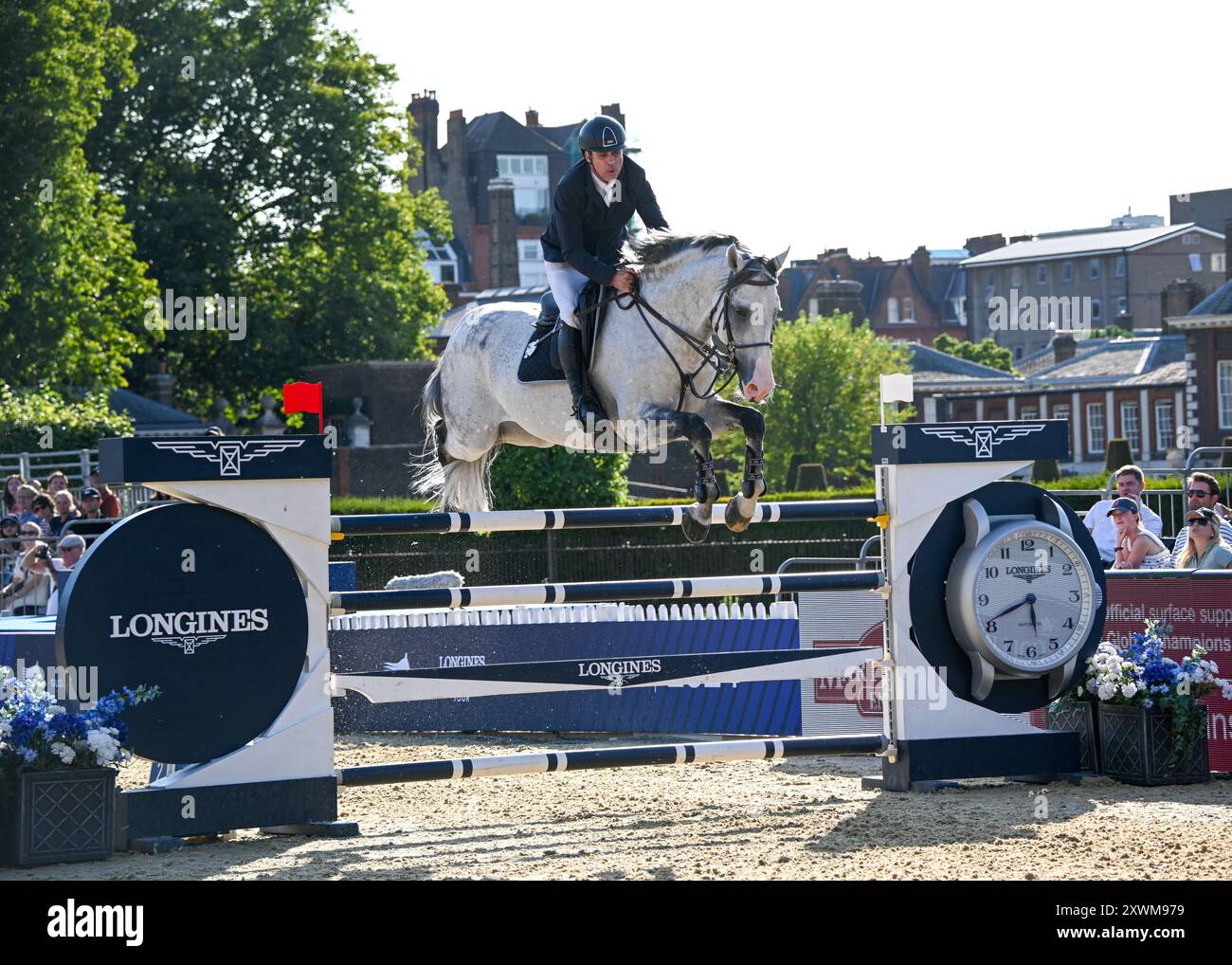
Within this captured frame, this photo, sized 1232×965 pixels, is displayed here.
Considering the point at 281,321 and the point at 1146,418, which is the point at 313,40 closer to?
the point at 281,321

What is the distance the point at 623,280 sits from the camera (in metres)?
7.96

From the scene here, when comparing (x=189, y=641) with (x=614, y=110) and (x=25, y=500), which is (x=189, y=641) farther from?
(x=614, y=110)

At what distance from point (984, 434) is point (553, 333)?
2.30m

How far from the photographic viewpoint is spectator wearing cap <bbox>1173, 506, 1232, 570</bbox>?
372 inches

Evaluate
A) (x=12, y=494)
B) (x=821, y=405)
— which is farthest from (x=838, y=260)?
(x=12, y=494)

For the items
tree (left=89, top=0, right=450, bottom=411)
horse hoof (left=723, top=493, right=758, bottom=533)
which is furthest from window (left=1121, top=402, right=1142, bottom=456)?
horse hoof (left=723, top=493, right=758, bottom=533)

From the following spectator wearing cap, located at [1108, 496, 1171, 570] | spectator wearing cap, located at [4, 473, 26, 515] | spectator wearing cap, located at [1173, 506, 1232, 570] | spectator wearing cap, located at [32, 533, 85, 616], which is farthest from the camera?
spectator wearing cap, located at [4, 473, 26, 515]

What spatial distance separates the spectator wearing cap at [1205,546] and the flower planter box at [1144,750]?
1.23 m

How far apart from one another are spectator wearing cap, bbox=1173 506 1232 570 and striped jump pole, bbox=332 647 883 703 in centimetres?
239

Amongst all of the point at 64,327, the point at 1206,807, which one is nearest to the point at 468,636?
the point at 1206,807

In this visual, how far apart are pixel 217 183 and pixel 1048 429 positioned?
36.5m

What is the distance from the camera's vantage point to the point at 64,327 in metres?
30.9

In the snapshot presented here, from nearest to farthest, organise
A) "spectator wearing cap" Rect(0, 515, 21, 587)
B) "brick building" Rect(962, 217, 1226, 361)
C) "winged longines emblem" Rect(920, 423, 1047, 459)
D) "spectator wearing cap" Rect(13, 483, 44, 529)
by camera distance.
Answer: "winged longines emblem" Rect(920, 423, 1047, 459), "spectator wearing cap" Rect(0, 515, 21, 587), "spectator wearing cap" Rect(13, 483, 44, 529), "brick building" Rect(962, 217, 1226, 361)

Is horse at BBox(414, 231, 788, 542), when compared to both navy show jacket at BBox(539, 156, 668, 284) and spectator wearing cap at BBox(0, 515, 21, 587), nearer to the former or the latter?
navy show jacket at BBox(539, 156, 668, 284)
